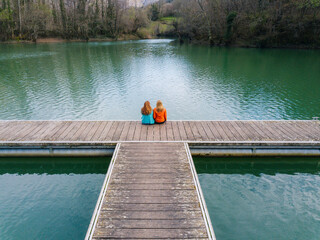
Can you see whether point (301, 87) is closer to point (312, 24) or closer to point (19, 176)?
point (19, 176)

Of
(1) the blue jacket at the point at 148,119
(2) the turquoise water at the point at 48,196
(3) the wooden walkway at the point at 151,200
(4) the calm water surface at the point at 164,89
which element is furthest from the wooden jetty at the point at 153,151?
(4) the calm water surface at the point at 164,89

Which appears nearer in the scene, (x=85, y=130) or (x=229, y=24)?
(x=85, y=130)

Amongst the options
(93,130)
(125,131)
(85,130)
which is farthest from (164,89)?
(85,130)

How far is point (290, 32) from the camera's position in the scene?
155 feet

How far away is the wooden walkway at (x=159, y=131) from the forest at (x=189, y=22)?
39683 millimetres

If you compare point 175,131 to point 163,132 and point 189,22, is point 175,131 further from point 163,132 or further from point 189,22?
point 189,22

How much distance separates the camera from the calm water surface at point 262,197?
23.7 ft

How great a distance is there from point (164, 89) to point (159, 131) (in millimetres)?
11037

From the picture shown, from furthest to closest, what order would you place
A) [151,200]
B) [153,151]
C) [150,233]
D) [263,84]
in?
1. [263,84]
2. [153,151]
3. [151,200]
4. [150,233]

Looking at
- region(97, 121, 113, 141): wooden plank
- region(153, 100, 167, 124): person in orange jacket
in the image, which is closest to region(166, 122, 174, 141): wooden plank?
region(153, 100, 167, 124): person in orange jacket

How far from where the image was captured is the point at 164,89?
71.7 ft

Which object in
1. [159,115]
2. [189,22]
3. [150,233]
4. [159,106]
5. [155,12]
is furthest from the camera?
[155,12]

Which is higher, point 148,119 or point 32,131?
point 148,119

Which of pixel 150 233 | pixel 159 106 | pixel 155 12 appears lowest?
pixel 150 233
